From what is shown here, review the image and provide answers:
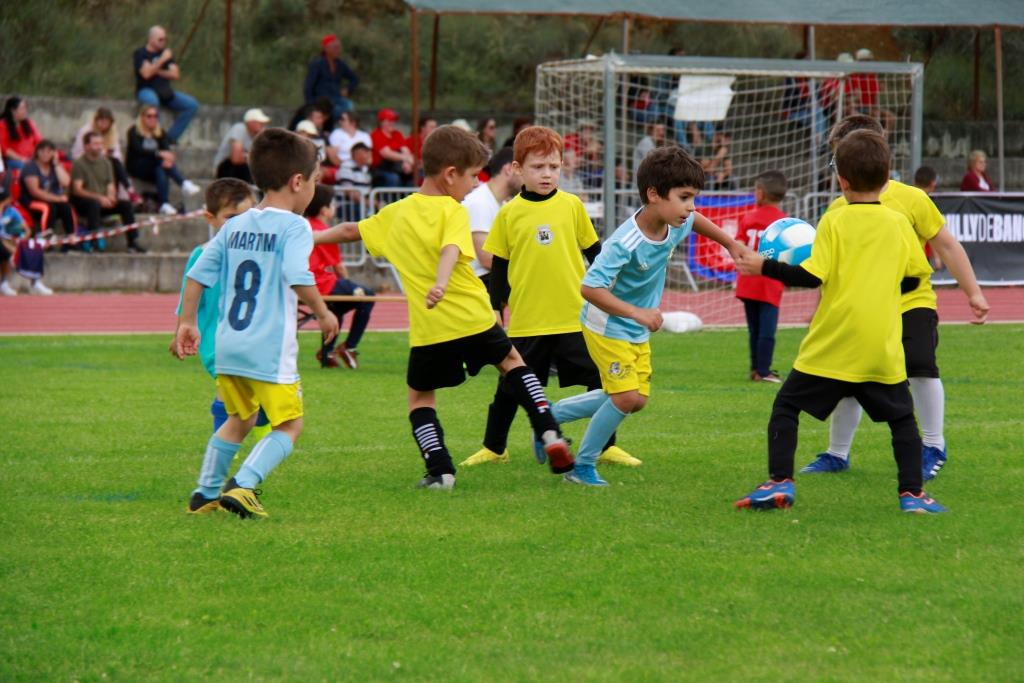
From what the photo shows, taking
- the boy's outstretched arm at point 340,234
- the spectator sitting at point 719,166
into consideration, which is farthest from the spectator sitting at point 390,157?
the boy's outstretched arm at point 340,234

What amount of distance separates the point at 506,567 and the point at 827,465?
2697 millimetres

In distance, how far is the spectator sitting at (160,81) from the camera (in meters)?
23.2

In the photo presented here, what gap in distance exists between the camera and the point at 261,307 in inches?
242

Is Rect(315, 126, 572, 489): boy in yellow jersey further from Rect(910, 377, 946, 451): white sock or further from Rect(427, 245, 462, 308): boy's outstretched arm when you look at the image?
Rect(910, 377, 946, 451): white sock

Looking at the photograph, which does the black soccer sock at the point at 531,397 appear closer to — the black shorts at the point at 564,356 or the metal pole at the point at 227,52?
the black shorts at the point at 564,356

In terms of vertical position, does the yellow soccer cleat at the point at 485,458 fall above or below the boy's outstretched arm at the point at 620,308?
below

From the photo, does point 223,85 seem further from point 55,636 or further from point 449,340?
point 55,636

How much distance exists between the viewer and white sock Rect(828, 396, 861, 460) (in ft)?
24.7

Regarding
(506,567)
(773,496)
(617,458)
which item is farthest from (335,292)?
(506,567)

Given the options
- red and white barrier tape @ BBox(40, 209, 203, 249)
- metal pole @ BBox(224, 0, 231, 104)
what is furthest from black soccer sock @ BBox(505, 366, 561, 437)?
metal pole @ BBox(224, 0, 231, 104)

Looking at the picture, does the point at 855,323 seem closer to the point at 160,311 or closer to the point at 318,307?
the point at 318,307

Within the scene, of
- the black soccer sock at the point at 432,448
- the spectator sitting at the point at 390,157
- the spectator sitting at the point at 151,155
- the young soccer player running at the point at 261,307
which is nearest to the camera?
the young soccer player running at the point at 261,307

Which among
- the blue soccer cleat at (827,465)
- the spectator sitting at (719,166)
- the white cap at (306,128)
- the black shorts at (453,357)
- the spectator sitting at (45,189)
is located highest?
the white cap at (306,128)

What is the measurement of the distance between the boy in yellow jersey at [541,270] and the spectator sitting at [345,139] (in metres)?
14.5
